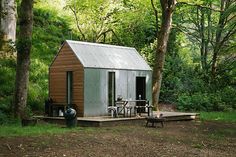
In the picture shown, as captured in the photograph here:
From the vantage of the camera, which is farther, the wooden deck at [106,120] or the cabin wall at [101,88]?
the cabin wall at [101,88]

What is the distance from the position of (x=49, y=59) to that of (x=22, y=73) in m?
8.55

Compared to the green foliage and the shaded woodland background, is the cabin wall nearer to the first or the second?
the green foliage

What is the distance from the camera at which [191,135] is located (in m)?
12.5

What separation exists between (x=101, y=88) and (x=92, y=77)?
660 millimetres

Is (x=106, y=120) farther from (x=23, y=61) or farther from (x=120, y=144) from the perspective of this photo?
(x=120, y=144)

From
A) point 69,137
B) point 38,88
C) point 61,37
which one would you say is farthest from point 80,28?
point 69,137

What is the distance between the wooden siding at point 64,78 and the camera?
15.4 metres

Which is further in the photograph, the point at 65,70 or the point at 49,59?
the point at 49,59

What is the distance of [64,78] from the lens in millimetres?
16375

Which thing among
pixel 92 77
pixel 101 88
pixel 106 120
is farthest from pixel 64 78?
pixel 106 120

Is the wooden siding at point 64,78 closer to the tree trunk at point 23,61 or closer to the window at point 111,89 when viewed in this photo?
the window at point 111,89

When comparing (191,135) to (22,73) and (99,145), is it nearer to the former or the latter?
(99,145)

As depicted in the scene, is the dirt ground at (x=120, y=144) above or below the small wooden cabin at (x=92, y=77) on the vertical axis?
below

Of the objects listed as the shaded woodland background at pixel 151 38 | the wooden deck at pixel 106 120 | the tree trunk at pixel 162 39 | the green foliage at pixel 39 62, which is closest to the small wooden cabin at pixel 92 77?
the wooden deck at pixel 106 120
